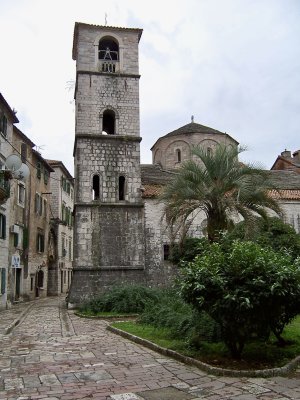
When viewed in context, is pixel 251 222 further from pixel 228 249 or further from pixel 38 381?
pixel 38 381

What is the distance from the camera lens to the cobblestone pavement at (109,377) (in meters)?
6.69

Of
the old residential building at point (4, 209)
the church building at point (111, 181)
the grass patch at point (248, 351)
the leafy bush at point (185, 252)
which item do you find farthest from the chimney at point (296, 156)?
the grass patch at point (248, 351)

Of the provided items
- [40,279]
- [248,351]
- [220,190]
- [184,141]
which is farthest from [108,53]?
[248,351]

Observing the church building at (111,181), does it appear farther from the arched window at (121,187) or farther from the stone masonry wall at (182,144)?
the stone masonry wall at (182,144)

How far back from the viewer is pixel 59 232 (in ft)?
135

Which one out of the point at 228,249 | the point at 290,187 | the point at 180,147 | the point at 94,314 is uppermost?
the point at 180,147

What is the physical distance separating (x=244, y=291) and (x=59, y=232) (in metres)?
35.0

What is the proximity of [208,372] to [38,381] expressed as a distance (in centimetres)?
305

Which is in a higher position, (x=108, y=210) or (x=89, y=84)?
(x=89, y=84)

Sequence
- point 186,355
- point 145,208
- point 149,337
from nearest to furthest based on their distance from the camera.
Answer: point 186,355 → point 149,337 → point 145,208

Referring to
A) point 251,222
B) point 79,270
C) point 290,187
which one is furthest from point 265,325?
point 290,187

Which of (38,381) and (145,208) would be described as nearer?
(38,381)

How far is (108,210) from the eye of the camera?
23438 mm

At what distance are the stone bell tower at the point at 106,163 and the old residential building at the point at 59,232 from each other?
664 inches
